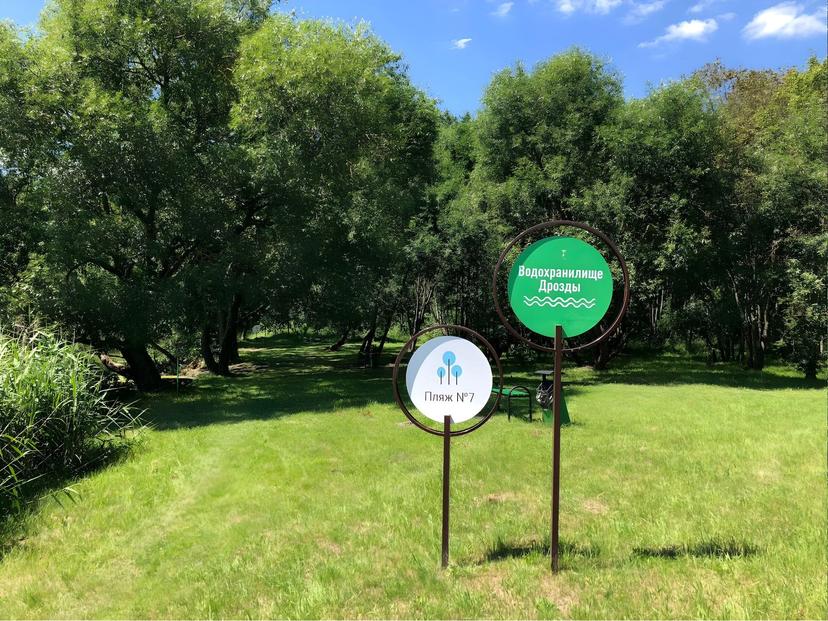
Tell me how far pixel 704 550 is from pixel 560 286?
2168 mm

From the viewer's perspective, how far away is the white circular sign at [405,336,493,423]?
4.10 m

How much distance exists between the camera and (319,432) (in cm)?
901

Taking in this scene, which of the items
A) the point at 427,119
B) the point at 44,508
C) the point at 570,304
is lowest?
the point at 44,508

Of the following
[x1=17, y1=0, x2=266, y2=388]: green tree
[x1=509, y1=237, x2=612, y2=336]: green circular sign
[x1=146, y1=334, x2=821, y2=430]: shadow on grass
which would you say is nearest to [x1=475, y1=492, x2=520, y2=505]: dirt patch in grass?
[x1=509, y1=237, x2=612, y2=336]: green circular sign

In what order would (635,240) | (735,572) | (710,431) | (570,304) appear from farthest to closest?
(635,240), (710,431), (570,304), (735,572)

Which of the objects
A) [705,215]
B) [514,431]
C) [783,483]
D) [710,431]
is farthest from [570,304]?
[705,215]

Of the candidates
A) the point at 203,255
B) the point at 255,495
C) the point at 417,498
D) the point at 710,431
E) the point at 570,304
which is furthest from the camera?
the point at 203,255

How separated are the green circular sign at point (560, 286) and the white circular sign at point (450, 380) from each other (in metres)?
0.49

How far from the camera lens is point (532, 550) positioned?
13.8 ft

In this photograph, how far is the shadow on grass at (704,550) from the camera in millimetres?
3992

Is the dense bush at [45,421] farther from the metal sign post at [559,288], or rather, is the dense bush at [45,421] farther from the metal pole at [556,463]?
the metal sign post at [559,288]

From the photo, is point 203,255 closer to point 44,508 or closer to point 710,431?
point 44,508

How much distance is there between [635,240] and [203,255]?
1258 cm

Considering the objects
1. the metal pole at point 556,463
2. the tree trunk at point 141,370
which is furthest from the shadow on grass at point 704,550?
the tree trunk at point 141,370
